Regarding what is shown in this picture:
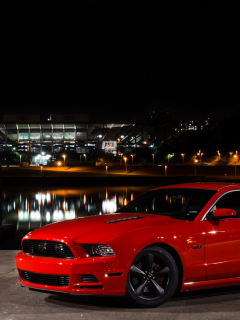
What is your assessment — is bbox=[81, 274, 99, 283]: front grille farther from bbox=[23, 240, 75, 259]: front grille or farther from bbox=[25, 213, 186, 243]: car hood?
bbox=[25, 213, 186, 243]: car hood

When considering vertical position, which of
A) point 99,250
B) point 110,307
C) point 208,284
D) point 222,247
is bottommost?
point 110,307

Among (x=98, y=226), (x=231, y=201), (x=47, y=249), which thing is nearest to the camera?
(x=47, y=249)

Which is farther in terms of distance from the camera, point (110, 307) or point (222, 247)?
point (222, 247)

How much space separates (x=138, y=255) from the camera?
4.53 metres

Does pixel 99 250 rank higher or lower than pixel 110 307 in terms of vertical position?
higher

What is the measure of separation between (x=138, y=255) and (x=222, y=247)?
118cm

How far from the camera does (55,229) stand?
16.2 ft

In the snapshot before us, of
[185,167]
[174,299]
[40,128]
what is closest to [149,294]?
[174,299]

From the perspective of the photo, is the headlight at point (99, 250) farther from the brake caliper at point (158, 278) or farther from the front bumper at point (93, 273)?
the brake caliper at point (158, 278)

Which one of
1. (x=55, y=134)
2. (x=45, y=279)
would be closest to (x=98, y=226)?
(x=45, y=279)

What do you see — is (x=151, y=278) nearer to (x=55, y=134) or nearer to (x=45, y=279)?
(x=45, y=279)

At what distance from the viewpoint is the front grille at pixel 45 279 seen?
4.45 m

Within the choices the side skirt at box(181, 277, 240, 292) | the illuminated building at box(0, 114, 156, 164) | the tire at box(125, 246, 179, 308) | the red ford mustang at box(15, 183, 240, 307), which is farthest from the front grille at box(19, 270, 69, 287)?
the illuminated building at box(0, 114, 156, 164)

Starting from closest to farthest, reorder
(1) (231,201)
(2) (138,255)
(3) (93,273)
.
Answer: (3) (93,273), (2) (138,255), (1) (231,201)
